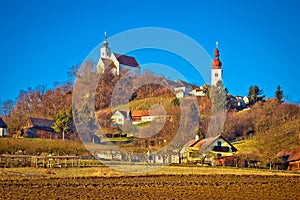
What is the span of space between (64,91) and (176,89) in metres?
24.0

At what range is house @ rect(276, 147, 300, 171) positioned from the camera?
48884mm

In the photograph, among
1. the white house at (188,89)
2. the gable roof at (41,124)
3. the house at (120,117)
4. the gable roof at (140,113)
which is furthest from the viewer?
the white house at (188,89)

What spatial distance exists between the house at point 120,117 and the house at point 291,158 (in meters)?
34.8

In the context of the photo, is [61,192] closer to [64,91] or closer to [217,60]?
[64,91]

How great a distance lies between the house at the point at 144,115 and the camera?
7981 cm

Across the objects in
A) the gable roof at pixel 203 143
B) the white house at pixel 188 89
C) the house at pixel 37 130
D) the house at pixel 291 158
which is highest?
the white house at pixel 188 89

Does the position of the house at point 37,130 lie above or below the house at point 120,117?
below

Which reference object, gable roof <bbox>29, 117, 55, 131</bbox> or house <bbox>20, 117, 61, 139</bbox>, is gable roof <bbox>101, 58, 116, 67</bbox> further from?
house <bbox>20, 117, 61, 139</bbox>

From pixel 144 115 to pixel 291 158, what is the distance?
3874 centimetres

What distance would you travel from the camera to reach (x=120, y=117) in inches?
3378

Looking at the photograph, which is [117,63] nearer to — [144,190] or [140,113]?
[140,113]

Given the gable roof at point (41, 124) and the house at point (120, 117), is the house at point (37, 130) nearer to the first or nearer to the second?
the gable roof at point (41, 124)

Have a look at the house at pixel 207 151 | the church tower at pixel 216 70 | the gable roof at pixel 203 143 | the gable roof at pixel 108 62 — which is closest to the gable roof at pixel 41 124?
the house at pixel 207 151

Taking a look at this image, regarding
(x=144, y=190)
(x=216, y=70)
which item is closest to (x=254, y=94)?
(x=216, y=70)
